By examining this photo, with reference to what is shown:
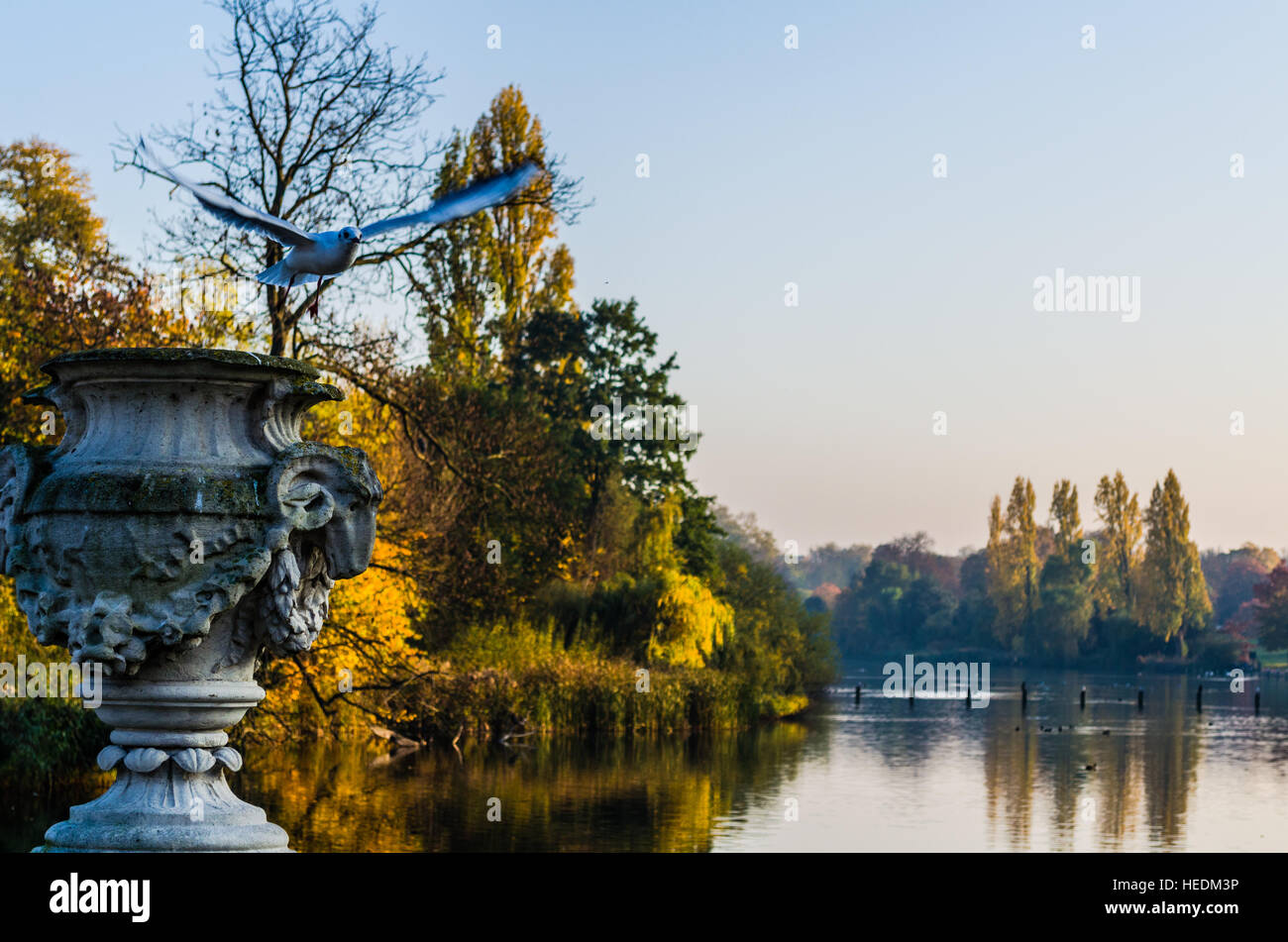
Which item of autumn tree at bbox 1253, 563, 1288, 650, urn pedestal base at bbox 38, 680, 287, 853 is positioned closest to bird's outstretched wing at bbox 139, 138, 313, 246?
urn pedestal base at bbox 38, 680, 287, 853

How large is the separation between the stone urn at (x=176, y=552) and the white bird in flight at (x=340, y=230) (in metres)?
1.20

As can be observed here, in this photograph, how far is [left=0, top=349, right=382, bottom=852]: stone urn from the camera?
17.8 ft

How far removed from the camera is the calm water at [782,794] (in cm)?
2056

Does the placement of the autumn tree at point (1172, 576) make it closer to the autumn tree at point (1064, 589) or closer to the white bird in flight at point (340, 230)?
the autumn tree at point (1064, 589)

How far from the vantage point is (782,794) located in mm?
25734

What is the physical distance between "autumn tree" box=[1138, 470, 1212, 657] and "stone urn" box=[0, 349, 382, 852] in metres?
82.9

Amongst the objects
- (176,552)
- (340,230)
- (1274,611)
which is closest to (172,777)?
(176,552)

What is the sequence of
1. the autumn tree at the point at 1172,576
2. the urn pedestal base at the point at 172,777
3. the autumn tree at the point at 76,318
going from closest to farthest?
the urn pedestal base at the point at 172,777, the autumn tree at the point at 76,318, the autumn tree at the point at 1172,576

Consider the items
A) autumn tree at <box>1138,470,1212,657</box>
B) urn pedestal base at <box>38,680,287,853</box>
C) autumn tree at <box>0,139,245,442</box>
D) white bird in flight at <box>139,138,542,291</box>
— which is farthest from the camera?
autumn tree at <box>1138,470,1212,657</box>

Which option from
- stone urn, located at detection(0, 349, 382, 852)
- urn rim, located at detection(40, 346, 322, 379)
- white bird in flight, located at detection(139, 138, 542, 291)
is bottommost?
stone urn, located at detection(0, 349, 382, 852)

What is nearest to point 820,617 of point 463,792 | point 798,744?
point 798,744

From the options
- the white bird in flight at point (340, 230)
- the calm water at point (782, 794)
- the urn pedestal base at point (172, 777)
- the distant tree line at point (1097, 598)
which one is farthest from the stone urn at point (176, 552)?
the distant tree line at point (1097, 598)

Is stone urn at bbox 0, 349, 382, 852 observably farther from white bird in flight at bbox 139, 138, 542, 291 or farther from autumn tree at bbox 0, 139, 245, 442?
autumn tree at bbox 0, 139, 245, 442
